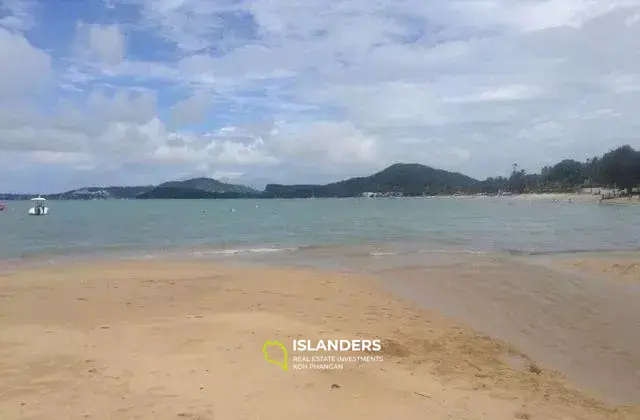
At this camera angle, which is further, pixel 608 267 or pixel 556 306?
pixel 608 267

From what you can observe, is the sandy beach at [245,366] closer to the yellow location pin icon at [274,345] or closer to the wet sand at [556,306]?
the yellow location pin icon at [274,345]

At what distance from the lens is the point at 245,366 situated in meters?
7.09

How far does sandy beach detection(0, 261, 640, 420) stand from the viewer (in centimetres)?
578

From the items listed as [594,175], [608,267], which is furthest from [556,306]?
[594,175]

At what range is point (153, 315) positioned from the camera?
35.0 ft

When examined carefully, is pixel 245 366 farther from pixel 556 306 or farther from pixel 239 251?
pixel 239 251

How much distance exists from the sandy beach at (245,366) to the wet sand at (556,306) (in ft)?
2.13

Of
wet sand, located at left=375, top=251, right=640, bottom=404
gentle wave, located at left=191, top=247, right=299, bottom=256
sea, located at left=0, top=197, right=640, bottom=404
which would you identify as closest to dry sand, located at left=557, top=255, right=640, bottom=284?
wet sand, located at left=375, top=251, right=640, bottom=404

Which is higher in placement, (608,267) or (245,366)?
→ (245,366)

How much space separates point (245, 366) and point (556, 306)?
817 cm

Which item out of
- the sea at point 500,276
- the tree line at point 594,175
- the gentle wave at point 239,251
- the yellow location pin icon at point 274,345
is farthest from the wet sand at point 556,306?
the tree line at point 594,175

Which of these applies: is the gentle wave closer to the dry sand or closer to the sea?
the sea

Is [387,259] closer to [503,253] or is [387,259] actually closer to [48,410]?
[503,253]

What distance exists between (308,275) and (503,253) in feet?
37.1
